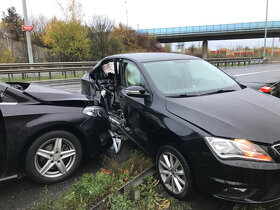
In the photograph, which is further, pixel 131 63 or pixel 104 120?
pixel 131 63

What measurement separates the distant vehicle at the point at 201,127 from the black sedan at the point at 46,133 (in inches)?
26.6

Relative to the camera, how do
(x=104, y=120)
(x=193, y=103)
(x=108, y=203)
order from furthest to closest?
(x=104, y=120) < (x=193, y=103) < (x=108, y=203)

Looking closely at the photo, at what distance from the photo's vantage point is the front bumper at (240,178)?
1922mm

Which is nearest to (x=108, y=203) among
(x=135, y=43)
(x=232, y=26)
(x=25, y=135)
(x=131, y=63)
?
(x=25, y=135)

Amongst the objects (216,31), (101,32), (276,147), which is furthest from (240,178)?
(216,31)

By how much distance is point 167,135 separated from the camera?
2439 millimetres

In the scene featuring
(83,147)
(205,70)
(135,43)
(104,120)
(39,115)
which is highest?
(135,43)

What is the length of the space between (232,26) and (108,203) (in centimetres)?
4730

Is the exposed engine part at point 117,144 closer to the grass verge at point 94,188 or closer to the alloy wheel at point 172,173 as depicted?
the grass verge at point 94,188

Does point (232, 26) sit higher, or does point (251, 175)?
point (232, 26)

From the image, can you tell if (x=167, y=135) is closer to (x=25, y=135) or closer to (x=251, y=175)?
(x=251, y=175)

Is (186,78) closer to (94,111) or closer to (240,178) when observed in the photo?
(94,111)

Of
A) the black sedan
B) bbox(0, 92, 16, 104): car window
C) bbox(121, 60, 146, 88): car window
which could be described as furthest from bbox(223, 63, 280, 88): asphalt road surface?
bbox(0, 92, 16, 104): car window

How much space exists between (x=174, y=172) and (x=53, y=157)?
4.89 feet
